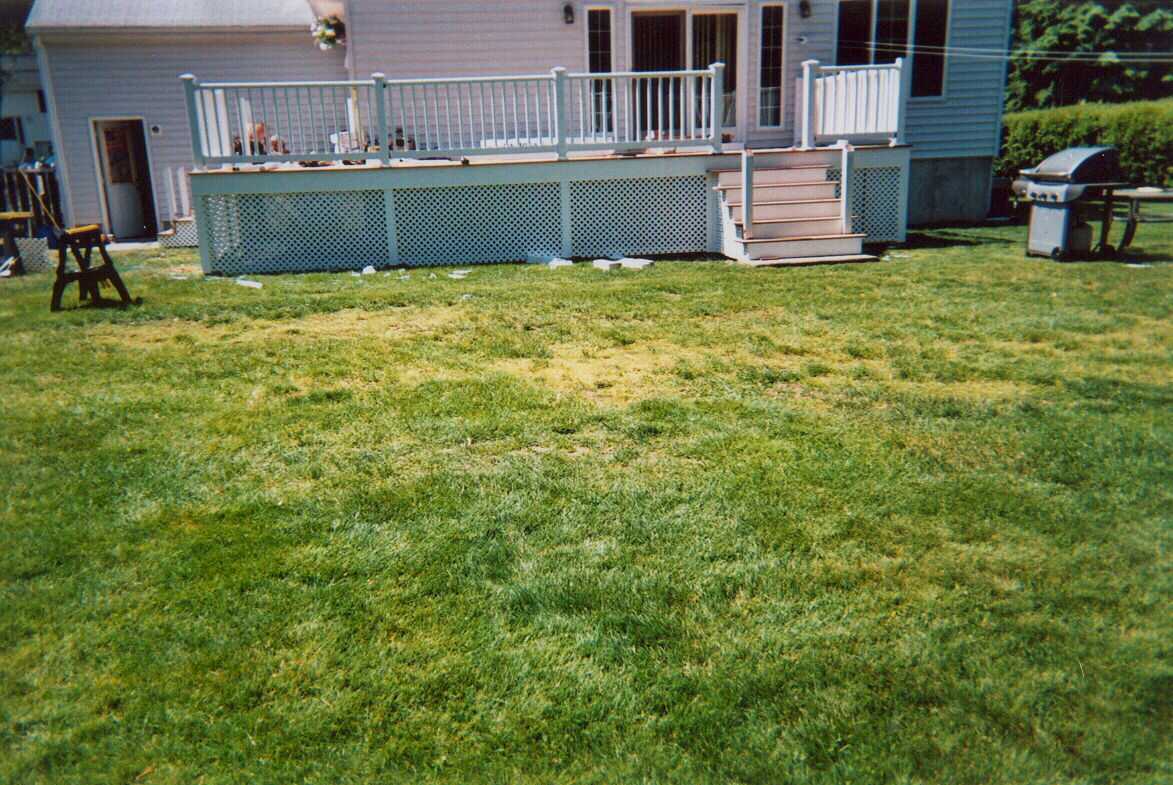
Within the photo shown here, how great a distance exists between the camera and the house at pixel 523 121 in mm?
11539

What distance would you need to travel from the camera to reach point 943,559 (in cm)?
380

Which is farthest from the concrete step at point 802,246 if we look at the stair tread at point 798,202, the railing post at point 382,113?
the railing post at point 382,113

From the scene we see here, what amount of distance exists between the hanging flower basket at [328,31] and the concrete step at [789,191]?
7.68 meters

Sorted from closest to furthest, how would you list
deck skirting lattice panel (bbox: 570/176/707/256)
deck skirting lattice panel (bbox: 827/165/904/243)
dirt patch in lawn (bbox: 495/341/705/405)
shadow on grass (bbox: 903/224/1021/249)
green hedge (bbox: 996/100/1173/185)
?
1. dirt patch in lawn (bbox: 495/341/705/405)
2. deck skirting lattice panel (bbox: 570/176/707/256)
3. shadow on grass (bbox: 903/224/1021/249)
4. deck skirting lattice panel (bbox: 827/165/904/243)
5. green hedge (bbox: 996/100/1173/185)

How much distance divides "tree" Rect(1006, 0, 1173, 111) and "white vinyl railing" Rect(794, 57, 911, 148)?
29.2 metres

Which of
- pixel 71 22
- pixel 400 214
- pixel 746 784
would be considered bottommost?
pixel 746 784

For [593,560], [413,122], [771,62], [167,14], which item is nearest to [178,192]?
[167,14]

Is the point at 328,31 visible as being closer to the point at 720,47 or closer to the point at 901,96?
the point at 720,47

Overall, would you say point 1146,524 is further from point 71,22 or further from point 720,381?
point 71,22

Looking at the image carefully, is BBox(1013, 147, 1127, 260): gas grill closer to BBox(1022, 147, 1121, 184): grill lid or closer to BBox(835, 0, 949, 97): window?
BBox(1022, 147, 1121, 184): grill lid

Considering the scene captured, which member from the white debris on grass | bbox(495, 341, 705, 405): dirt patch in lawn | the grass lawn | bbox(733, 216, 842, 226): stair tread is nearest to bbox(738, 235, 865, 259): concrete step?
bbox(733, 216, 842, 226): stair tread

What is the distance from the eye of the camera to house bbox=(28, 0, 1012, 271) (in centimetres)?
1154

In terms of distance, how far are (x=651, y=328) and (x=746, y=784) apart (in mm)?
5257

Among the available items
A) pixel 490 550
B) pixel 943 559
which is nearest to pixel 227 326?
pixel 490 550
